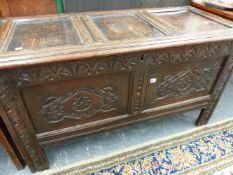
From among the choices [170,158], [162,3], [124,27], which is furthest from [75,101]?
[162,3]

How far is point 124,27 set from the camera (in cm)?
107

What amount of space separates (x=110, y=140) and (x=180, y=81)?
63cm

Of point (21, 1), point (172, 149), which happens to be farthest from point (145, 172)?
point (21, 1)

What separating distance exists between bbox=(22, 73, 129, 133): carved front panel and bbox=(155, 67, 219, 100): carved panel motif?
24cm

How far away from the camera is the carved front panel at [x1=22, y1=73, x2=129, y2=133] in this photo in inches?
35.1

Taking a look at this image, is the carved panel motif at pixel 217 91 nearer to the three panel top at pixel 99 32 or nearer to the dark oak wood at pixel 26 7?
the three panel top at pixel 99 32

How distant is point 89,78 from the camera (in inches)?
36.1

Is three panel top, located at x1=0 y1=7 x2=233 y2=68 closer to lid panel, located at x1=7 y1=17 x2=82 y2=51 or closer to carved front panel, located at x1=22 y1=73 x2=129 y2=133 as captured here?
lid panel, located at x1=7 y1=17 x2=82 y2=51

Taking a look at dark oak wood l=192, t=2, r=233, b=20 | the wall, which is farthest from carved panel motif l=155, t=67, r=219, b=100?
the wall

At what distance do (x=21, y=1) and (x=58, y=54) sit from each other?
70 centimetres

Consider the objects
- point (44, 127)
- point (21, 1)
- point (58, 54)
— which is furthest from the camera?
point (21, 1)

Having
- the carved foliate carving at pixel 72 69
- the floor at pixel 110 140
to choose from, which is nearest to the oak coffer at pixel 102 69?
the carved foliate carving at pixel 72 69

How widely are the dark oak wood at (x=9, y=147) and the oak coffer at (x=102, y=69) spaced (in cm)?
9

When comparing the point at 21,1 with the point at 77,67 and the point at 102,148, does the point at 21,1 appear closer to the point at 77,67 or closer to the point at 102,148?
the point at 77,67
